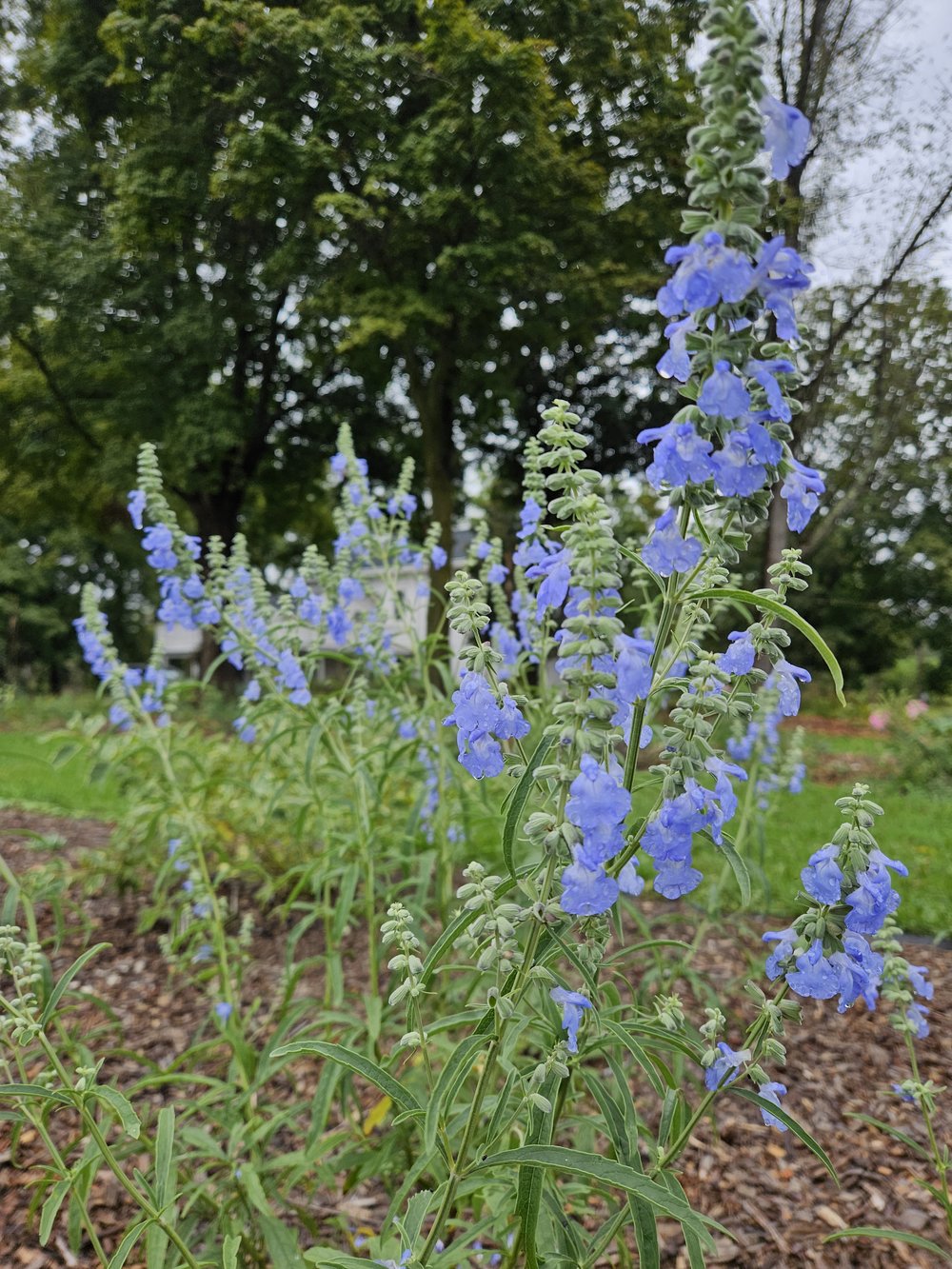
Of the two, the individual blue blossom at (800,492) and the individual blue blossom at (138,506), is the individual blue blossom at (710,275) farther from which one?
the individual blue blossom at (138,506)

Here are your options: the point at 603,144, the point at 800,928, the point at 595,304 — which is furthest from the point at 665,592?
the point at 603,144

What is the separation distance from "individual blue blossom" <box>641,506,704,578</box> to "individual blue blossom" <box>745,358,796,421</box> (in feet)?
0.62

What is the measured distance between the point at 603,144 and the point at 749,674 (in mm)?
15085

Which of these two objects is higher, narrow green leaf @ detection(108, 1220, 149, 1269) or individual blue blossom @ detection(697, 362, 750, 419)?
individual blue blossom @ detection(697, 362, 750, 419)

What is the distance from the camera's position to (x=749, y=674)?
1.38 metres

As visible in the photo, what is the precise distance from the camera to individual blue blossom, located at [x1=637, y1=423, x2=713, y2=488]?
1089 mm

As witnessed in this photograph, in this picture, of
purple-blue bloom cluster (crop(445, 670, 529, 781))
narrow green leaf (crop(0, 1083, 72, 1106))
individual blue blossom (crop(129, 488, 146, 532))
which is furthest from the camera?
individual blue blossom (crop(129, 488, 146, 532))

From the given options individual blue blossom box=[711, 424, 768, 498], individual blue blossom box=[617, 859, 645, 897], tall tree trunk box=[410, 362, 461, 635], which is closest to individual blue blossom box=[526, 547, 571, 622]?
individual blue blossom box=[711, 424, 768, 498]

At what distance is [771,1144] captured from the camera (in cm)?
A: 290

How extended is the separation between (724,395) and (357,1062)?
107cm

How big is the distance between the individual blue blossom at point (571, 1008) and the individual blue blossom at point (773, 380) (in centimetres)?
90

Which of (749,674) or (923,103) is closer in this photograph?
(749,674)

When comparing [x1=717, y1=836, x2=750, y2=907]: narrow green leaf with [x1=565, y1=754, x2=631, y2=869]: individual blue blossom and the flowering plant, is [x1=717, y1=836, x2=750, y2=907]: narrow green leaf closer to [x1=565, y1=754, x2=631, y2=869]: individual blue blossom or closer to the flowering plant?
the flowering plant

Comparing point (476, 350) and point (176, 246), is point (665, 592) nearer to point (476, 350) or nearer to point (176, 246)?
point (476, 350)
